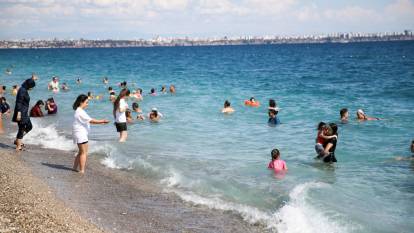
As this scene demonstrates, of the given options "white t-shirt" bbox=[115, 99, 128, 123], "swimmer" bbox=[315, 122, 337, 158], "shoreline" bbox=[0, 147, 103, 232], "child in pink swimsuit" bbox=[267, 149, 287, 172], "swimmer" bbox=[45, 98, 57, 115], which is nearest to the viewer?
"shoreline" bbox=[0, 147, 103, 232]

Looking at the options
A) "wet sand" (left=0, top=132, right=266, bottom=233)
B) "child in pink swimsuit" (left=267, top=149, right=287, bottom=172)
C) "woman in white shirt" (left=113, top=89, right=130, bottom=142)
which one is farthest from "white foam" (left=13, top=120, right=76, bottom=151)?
"child in pink swimsuit" (left=267, top=149, right=287, bottom=172)

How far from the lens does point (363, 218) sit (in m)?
7.74

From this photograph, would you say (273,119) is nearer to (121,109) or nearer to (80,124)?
(121,109)

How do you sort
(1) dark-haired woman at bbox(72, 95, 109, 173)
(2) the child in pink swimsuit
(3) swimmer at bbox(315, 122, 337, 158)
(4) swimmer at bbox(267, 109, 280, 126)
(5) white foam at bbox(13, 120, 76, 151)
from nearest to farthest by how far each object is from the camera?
(1) dark-haired woman at bbox(72, 95, 109, 173), (2) the child in pink swimsuit, (3) swimmer at bbox(315, 122, 337, 158), (5) white foam at bbox(13, 120, 76, 151), (4) swimmer at bbox(267, 109, 280, 126)

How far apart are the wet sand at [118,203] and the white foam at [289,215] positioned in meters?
0.20

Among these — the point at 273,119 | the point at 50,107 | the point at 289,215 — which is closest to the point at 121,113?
the point at 289,215

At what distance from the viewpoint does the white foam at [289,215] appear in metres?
7.27

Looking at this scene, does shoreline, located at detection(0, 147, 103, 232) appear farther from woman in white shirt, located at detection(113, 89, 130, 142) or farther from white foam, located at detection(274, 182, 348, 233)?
woman in white shirt, located at detection(113, 89, 130, 142)

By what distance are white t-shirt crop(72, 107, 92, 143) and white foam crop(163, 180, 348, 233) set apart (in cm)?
226

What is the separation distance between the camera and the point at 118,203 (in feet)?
26.7

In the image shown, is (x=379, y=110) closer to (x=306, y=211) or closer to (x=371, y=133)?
(x=371, y=133)

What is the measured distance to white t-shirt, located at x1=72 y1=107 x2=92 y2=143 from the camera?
925cm

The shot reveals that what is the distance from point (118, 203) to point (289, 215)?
9.69 ft

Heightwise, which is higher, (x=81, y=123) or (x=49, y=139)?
(x=81, y=123)
